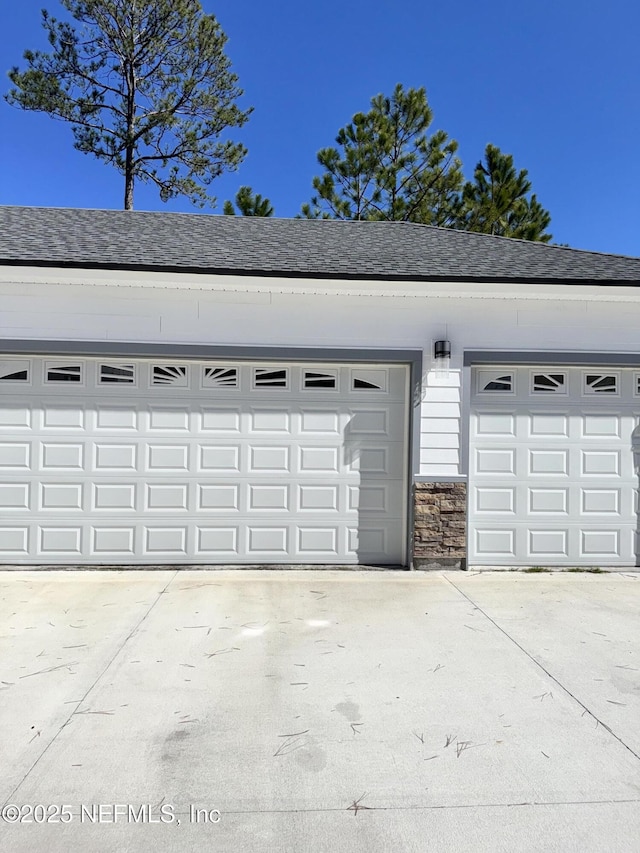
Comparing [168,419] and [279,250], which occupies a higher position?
[279,250]

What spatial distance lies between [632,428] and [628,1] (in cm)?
634

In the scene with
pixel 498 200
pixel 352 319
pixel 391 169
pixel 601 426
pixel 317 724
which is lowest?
pixel 317 724

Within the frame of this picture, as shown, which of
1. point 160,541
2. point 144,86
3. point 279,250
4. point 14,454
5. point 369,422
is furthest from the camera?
point 144,86

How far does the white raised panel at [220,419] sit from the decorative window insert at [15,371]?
6.59ft

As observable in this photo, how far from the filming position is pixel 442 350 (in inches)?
231

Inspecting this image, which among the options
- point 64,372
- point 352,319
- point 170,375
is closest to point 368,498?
point 352,319

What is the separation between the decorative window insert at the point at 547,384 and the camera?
6.08m

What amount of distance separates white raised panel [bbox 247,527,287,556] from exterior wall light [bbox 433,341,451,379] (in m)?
2.58

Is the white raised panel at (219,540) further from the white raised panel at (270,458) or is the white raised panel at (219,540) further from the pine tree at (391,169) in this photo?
the pine tree at (391,169)

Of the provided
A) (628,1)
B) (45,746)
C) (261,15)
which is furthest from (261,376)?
(261,15)

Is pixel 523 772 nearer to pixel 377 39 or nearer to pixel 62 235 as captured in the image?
pixel 62 235

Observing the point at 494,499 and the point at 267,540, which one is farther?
the point at 494,499

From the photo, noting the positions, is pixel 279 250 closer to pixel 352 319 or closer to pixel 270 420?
pixel 352 319

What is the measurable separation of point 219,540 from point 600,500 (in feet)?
14.9
